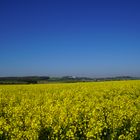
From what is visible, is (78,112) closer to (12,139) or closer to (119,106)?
(119,106)

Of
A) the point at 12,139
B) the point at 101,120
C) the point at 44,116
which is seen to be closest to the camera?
the point at 12,139

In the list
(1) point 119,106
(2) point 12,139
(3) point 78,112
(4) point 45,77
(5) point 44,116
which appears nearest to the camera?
(2) point 12,139

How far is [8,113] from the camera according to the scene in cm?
1227

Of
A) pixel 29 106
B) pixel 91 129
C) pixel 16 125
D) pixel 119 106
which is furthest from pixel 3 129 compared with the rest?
pixel 119 106

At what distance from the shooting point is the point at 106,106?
1277cm

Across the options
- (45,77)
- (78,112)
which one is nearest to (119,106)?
(78,112)

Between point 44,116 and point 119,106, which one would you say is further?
point 119,106

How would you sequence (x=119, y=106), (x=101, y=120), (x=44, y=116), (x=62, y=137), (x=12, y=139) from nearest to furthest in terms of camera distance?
(x=12, y=139)
(x=62, y=137)
(x=101, y=120)
(x=44, y=116)
(x=119, y=106)

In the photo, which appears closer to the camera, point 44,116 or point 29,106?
point 44,116

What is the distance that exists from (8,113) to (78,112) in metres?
2.63

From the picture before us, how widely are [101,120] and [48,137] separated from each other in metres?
1.72

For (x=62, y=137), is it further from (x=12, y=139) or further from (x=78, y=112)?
(x=78, y=112)

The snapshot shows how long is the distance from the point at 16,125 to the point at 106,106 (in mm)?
4418

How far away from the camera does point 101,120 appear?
33.0ft
